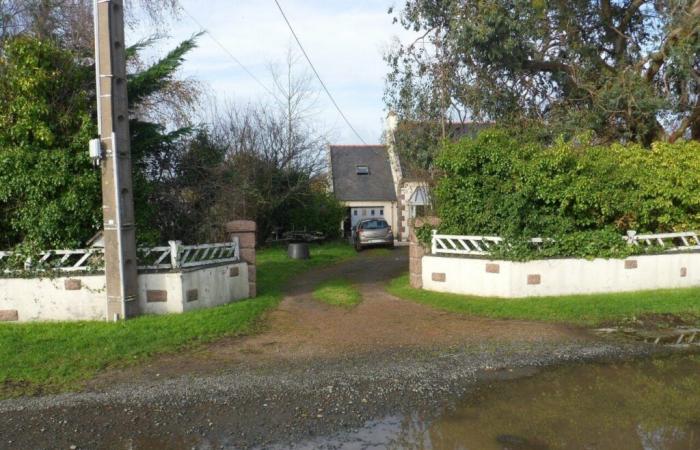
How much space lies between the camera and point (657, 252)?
1175 cm

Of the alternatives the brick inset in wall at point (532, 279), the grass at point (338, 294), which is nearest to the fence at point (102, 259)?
the grass at point (338, 294)

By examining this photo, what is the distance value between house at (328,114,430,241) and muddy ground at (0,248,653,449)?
69.3ft

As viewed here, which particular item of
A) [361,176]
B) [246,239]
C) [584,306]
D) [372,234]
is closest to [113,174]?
[246,239]

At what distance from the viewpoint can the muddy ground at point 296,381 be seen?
5.30 meters

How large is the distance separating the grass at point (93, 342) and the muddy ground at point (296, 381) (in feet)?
1.31

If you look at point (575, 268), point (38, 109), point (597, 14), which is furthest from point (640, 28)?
point (38, 109)

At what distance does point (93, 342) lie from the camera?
27.4ft

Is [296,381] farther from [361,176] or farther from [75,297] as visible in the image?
[361,176]

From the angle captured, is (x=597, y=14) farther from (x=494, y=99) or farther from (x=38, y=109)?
(x=38, y=109)

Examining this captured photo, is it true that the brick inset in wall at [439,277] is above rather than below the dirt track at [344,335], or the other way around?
above

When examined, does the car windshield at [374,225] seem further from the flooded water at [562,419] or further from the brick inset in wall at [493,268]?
the flooded water at [562,419]

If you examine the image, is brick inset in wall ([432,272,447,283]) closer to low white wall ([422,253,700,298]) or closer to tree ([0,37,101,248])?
low white wall ([422,253,700,298])

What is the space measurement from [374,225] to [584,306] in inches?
604

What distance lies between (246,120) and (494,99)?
13896 mm
